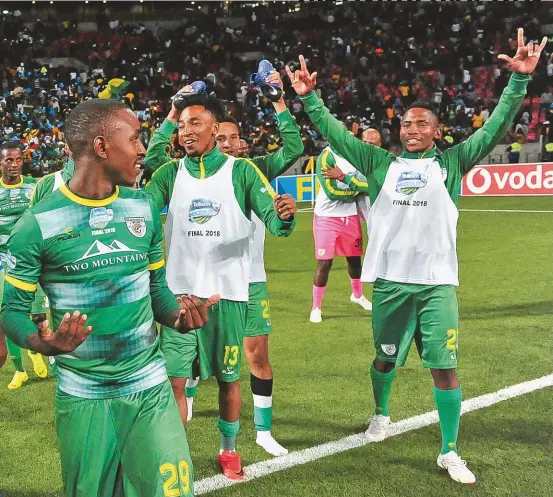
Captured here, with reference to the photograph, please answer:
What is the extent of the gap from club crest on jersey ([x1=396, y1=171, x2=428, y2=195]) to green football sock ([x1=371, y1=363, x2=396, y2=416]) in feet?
4.13

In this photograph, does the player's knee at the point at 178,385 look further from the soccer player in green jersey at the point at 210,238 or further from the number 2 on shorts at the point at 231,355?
the number 2 on shorts at the point at 231,355

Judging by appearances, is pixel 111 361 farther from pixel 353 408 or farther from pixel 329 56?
pixel 329 56

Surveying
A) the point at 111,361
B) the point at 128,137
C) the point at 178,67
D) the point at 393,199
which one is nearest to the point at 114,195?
the point at 128,137

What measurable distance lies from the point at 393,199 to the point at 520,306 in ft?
16.5

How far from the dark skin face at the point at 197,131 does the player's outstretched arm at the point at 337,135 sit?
0.70m

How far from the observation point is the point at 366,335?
795 cm

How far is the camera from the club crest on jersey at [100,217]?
2.72 meters

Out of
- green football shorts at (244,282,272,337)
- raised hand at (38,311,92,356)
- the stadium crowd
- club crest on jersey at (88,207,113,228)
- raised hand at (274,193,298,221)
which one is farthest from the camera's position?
the stadium crowd

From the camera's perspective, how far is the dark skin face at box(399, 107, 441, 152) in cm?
450

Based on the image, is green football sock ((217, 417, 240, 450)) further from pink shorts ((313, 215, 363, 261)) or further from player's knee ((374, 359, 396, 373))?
pink shorts ((313, 215, 363, 261))

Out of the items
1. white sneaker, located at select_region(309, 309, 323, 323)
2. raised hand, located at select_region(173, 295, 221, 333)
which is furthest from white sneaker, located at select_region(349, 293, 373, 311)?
raised hand, located at select_region(173, 295, 221, 333)

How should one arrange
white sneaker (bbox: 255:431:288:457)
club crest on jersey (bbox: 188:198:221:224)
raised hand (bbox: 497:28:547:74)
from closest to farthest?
club crest on jersey (bbox: 188:198:221:224) → raised hand (bbox: 497:28:547:74) → white sneaker (bbox: 255:431:288:457)

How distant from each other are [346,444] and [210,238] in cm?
180

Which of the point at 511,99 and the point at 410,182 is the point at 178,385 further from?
the point at 511,99
